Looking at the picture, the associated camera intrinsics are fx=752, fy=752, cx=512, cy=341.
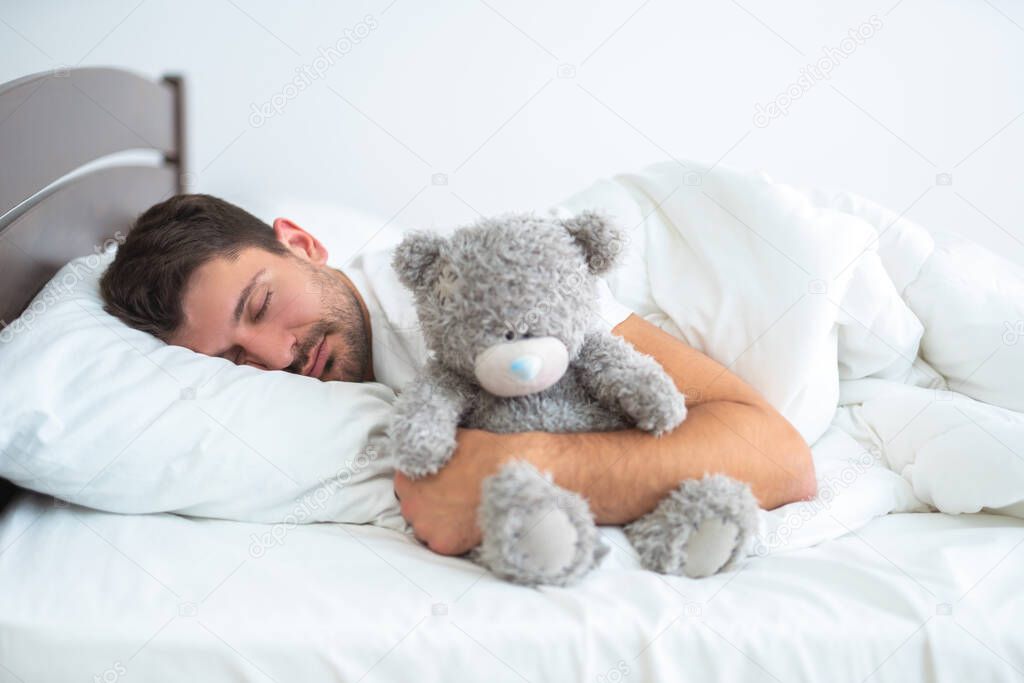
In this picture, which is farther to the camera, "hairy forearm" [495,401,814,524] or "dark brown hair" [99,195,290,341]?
"dark brown hair" [99,195,290,341]

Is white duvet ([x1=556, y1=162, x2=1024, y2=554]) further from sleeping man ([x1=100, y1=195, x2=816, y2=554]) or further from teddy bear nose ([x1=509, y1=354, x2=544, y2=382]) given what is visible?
teddy bear nose ([x1=509, y1=354, x2=544, y2=382])

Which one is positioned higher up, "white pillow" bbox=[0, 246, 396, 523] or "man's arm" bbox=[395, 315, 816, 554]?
"man's arm" bbox=[395, 315, 816, 554]

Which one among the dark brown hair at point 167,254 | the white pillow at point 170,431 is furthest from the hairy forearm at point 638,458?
the dark brown hair at point 167,254

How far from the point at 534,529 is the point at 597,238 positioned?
12.7 inches

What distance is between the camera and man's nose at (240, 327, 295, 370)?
1.10 m

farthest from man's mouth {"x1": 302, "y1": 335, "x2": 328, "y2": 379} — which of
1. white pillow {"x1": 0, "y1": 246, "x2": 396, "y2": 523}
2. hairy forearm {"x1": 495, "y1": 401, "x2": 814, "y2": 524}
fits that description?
hairy forearm {"x1": 495, "y1": 401, "x2": 814, "y2": 524}

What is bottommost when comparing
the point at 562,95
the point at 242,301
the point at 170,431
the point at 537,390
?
the point at 170,431

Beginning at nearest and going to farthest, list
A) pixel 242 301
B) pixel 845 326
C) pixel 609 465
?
pixel 609 465 → pixel 242 301 → pixel 845 326

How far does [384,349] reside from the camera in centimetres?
117

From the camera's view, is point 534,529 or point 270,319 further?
point 270,319

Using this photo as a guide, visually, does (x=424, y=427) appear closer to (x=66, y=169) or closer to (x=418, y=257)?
(x=418, y=257)

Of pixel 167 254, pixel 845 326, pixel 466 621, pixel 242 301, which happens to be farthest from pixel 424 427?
pixel 845 326

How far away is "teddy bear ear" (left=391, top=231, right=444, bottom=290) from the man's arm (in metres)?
0.19

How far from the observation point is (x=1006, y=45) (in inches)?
73.4
